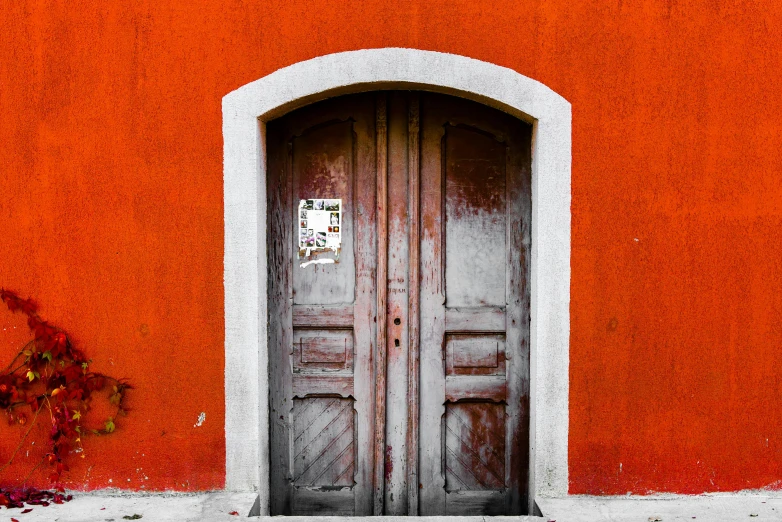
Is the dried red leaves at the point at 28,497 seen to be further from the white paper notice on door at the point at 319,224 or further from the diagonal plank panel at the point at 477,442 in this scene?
the diagonal plank panel at the point at 477,442

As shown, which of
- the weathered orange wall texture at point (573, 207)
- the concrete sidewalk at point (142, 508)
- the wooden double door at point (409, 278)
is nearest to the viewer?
the concrete sidewalk at point (142, 508)

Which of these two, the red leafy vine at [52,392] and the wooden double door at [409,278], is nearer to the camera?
the red leafy vine at [52,392]

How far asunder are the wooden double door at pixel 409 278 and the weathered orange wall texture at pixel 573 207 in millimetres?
376

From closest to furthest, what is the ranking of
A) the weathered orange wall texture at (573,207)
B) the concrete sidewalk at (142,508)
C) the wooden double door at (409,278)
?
the concrete sidewalk at (142,508), the weathered orange wall texture at (573,207), the wooden double door at (409,278)

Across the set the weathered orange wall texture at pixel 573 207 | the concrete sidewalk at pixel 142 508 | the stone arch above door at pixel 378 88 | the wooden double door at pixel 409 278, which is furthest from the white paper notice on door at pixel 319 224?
the concrete sidewalk at pixel 142 508

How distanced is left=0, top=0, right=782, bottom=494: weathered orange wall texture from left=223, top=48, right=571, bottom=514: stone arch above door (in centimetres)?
6

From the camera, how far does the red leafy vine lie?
3115 mm

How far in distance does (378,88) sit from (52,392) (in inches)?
88.8

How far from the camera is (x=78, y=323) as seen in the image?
3156 mm

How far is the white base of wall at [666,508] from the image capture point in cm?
296

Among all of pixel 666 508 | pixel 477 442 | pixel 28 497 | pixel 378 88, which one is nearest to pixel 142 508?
pixel 28 497

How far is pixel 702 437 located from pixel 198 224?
2751mm

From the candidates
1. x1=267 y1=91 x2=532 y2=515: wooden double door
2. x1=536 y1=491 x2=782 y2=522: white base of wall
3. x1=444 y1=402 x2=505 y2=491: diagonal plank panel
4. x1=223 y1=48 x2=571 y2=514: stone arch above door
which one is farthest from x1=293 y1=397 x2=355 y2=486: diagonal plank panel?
x1=536 y1=491 x2=782 y2=522: white base of wall

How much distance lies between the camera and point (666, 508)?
305 centimetres
